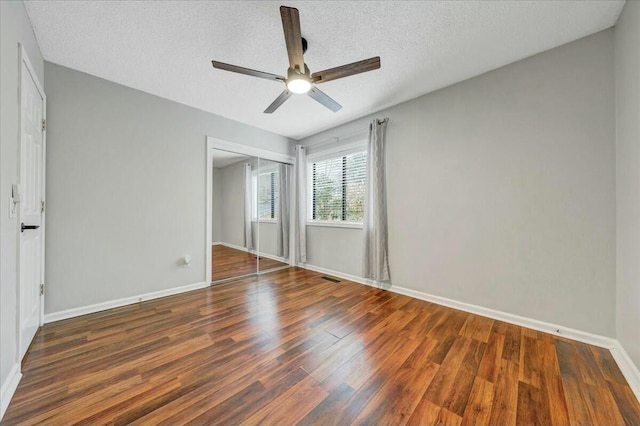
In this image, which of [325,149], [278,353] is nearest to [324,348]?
[278,353]

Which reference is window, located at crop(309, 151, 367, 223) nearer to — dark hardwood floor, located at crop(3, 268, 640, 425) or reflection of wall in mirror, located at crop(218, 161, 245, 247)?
reflection of wall in mirror, located at crop(218, 161, 245, 247)

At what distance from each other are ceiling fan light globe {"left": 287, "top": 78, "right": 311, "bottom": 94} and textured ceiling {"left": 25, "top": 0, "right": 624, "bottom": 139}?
1.36 feet

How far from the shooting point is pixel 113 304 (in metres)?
2.63

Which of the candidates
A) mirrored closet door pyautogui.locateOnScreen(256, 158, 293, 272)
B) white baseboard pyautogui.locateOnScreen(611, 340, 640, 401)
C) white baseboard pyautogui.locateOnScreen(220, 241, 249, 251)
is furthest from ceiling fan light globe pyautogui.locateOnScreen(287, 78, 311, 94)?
white baseboard pyautogui.locateOnScreen(611, 340, 640, 401)

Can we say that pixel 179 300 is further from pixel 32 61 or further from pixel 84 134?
pixel 32 61

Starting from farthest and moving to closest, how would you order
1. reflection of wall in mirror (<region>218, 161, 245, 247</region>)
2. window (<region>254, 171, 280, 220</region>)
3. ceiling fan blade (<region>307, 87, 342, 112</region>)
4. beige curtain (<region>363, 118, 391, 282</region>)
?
window (<region>254, 171, 280, 220</region>), reflection of wall in mirror (<region>218, 161, 245, 247</region>), beige curtain (<region>363, 118, 391, 282</region>), ceiling fan blade (<region>307, 87, 342, 112</region>)

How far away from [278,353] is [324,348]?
14.5 inches

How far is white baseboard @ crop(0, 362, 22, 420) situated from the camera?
4.18 feet

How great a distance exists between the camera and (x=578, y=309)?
2.03 metres

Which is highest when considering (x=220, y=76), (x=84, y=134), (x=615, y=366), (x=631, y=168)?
(x=220, y=76)

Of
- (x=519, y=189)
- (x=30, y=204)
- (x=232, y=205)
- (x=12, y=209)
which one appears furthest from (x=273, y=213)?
(x=519, y=189)

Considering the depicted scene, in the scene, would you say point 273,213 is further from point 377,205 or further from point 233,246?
point 377,205

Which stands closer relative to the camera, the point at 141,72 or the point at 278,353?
the point at 278,353

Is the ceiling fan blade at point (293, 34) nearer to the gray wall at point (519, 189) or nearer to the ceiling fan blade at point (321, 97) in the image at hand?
the ceiling fan blade at point (321, 97)
